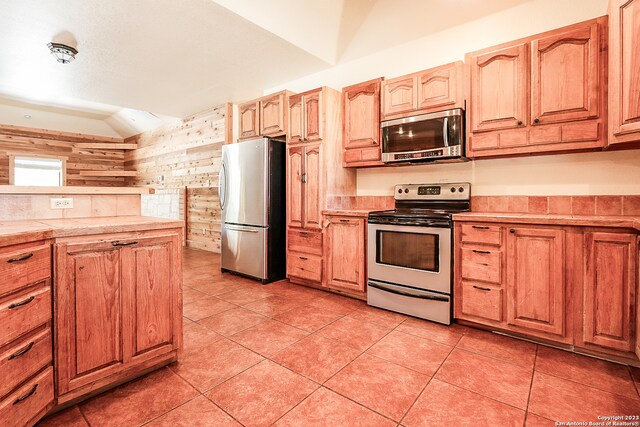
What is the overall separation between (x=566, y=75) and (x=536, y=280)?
→ 153cm

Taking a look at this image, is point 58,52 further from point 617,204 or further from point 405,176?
point 617,204

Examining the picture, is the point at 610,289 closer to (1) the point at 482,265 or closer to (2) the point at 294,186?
(1) the point at 482,265

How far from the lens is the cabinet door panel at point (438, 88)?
113 inches

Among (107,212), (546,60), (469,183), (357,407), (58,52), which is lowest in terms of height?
(357,407)

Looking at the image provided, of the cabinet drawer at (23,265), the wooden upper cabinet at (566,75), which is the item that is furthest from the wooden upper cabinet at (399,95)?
the cabinet drawer at (23,265)

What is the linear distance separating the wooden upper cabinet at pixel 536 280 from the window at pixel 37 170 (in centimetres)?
933

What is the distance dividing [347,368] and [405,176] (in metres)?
2.21

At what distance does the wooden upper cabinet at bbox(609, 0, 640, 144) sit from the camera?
6.28ft

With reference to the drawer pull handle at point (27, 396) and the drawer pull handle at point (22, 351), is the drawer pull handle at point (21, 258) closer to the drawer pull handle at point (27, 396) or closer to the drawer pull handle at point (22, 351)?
the drawer pull handle at point (22, 351)

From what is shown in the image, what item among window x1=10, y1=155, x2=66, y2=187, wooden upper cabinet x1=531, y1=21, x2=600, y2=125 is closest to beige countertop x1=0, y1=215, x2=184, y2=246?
wooden upper cabinet x1=531, y1=21, x2=600, y2=125

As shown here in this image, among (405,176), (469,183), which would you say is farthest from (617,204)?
(405,176)

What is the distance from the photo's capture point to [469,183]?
3020 millimetres

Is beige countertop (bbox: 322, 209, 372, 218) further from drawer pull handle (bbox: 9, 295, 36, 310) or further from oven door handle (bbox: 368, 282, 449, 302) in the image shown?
drawer pull handle (bbox: 9, 295, 36, 310)

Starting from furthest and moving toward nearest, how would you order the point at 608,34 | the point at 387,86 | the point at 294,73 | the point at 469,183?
the point at 294,73
the point at 387,86
the point at 469,183
the point at 608,34
